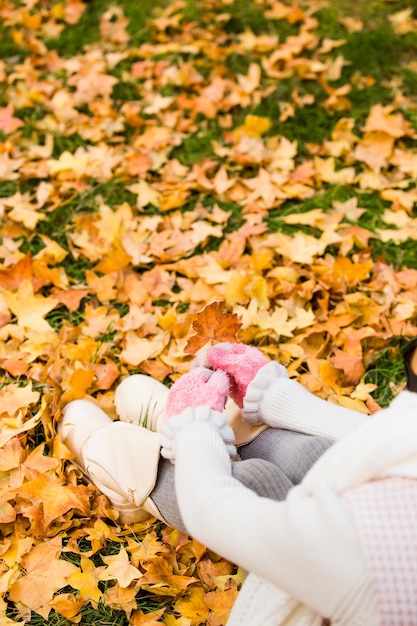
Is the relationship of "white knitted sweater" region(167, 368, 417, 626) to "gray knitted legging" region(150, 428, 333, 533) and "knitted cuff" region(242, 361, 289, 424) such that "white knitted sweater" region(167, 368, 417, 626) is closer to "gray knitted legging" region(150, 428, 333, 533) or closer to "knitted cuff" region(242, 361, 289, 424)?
"gray knitted legging" region(150, 428, 333, 533)

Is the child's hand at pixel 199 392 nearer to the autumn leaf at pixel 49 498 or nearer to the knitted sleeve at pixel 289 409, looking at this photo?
the knitted sleeve at pixel 289 409

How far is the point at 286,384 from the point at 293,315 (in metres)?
0.70

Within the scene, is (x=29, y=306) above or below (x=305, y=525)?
below

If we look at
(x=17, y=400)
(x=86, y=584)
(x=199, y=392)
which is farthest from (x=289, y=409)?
(x=17, y=400)

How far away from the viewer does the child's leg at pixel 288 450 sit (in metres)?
1.42

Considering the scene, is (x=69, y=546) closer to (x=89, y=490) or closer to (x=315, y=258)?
(x=89, y=490)

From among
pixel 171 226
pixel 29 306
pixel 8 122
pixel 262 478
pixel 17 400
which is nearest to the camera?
pixel 262 478

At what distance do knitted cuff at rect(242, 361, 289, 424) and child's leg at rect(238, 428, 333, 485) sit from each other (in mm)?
55

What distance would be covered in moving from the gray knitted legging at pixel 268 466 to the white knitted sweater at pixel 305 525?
109 millimetres

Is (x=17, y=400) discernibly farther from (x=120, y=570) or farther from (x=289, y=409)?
(x=289, y=409)

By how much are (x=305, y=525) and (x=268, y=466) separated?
14.1 inches

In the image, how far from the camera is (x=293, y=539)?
1.03 metres

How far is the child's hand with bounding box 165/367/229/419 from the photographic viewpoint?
1437mm

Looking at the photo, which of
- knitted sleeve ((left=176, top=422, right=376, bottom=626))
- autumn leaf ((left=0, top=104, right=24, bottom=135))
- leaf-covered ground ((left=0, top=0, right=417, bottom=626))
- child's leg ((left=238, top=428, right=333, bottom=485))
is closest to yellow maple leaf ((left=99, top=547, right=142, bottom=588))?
leaf-covered ground ((left=0, top=0, right=417, bottom=626))
